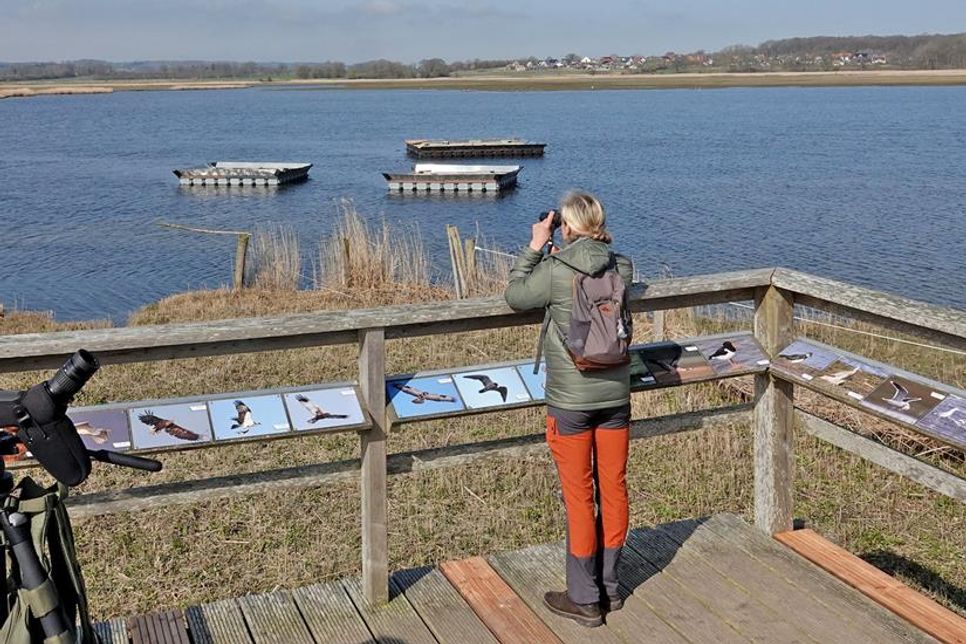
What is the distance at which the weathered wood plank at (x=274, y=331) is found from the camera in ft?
12.7

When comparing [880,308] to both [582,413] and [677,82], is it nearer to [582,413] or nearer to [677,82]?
[582,413]

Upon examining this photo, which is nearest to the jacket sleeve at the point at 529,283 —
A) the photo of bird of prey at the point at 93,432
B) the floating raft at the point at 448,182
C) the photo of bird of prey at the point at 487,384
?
the photo of bird of prey at the point at 487,384

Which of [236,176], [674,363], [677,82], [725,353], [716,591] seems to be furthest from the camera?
[677,82]

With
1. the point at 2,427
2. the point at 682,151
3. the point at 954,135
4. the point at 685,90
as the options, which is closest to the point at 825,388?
the point at 2,427

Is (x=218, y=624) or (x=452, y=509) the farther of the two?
(x=452, y=509)

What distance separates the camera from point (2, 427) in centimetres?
222

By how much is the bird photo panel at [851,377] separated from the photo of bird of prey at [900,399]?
0.30ft

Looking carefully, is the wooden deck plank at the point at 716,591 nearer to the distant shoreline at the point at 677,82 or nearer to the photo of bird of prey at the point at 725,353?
the photo of bird of prey at the point at 725,353

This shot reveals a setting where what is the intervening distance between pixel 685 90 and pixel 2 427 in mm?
154100

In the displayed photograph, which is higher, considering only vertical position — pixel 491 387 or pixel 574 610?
pixel 491 387

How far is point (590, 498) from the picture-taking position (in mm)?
4266

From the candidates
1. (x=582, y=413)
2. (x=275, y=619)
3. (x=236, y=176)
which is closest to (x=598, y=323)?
(x=582, y=413)

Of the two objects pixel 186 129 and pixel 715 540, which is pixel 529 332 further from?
pixel 186 129

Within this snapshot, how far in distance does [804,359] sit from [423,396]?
179 centimetres
